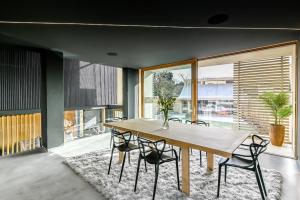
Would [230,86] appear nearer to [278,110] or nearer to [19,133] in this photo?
[278,110]

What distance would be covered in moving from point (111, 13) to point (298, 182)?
138 inches

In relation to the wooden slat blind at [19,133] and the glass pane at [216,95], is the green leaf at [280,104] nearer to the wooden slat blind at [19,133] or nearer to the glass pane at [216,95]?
the glass pane at [216,95]

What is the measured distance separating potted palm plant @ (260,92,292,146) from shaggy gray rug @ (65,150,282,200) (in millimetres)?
1915

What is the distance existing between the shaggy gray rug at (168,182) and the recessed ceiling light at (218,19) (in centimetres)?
225

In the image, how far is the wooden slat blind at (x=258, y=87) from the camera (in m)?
4.61

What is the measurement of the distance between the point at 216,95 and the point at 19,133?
235 inches

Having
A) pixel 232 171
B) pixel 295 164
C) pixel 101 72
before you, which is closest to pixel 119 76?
pixel 101 72

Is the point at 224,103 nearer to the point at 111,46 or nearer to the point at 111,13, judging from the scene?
the point at 111,46

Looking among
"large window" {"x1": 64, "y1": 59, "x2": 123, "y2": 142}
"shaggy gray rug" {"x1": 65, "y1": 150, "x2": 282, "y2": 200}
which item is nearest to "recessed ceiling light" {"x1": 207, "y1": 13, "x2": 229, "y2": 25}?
"shaggy gray rug" {"x1": 65, "y1": 150, "x2": 282, "y2": 200}

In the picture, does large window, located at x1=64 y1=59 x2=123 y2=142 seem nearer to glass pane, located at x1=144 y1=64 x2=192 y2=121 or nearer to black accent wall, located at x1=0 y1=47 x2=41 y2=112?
black accent wall, located at x1=0 y1=47 x2=41 y2=112

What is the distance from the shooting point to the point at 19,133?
Answer: 403cm

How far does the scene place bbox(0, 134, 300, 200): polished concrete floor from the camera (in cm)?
217

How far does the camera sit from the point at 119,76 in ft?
21.9

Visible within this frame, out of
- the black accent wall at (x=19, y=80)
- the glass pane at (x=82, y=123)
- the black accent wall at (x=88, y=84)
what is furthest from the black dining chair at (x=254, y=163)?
the black accent wall at (x=19, y=80)
